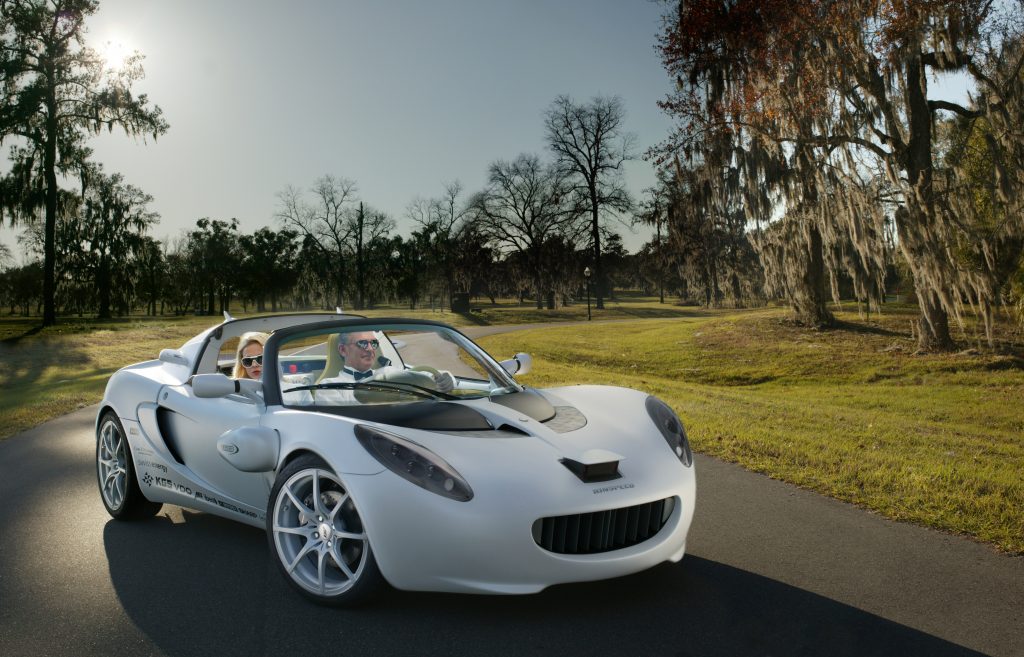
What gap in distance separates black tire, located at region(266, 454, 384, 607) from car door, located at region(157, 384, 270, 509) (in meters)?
0.35

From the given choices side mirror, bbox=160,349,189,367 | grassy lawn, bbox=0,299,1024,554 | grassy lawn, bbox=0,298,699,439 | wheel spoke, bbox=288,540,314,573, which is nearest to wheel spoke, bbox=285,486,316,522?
wheel spoke, bbox=288,540,314,573

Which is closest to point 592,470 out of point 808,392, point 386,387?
point 386,387

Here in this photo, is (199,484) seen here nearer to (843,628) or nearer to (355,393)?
(355,393)

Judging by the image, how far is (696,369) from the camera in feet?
72.8

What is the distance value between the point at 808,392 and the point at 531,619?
15.7 m

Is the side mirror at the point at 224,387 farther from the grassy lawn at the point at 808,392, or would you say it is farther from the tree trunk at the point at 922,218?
the tree trunk at the point at 922,218

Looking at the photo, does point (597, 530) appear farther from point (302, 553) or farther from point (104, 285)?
point (104, 285)

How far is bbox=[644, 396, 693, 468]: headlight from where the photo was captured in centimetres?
407

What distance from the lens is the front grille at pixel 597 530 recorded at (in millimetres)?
3336

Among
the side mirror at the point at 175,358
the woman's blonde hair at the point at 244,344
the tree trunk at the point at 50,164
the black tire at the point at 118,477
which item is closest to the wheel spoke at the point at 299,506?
the woman's blonde hair at the point at 244,344

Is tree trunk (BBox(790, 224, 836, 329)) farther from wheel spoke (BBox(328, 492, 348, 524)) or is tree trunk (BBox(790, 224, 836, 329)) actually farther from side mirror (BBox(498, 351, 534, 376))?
wheel spoke (BBox(328, 492, 348, 524))

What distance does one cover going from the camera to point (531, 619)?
3436 millimetres

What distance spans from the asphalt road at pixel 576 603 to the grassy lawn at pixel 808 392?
1.00 meters

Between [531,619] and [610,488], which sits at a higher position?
[610,488]
